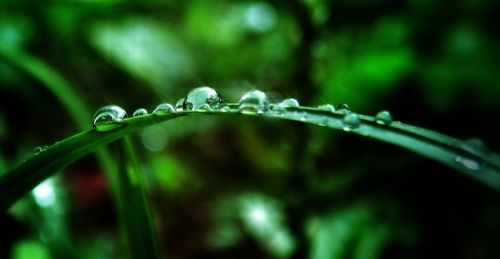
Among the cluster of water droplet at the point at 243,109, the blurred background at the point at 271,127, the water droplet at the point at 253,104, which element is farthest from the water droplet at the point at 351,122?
the blurred background at the point at 271,127

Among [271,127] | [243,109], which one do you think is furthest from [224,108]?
[271,127]

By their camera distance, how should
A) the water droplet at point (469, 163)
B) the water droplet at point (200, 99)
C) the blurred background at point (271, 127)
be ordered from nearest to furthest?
the water droplet at point (469, 163), the water droplet at point (200, 99), the blurred background at point (271, 127)

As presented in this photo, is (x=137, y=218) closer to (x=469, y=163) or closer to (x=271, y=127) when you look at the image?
(x=469, y=163)

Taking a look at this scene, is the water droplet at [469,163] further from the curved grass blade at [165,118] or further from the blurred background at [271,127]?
the blurred background at [271,127]

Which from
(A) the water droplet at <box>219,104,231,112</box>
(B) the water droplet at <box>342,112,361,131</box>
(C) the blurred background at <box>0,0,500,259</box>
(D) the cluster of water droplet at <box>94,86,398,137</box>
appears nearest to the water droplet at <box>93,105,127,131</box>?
(D) the cluster of water droplet at <box>94,86,398,137</box>

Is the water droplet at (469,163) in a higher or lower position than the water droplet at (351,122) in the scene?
lower

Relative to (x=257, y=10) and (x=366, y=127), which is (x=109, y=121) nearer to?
(x=366, y=127)

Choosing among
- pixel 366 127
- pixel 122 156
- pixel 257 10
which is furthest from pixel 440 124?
pixel 122 156
